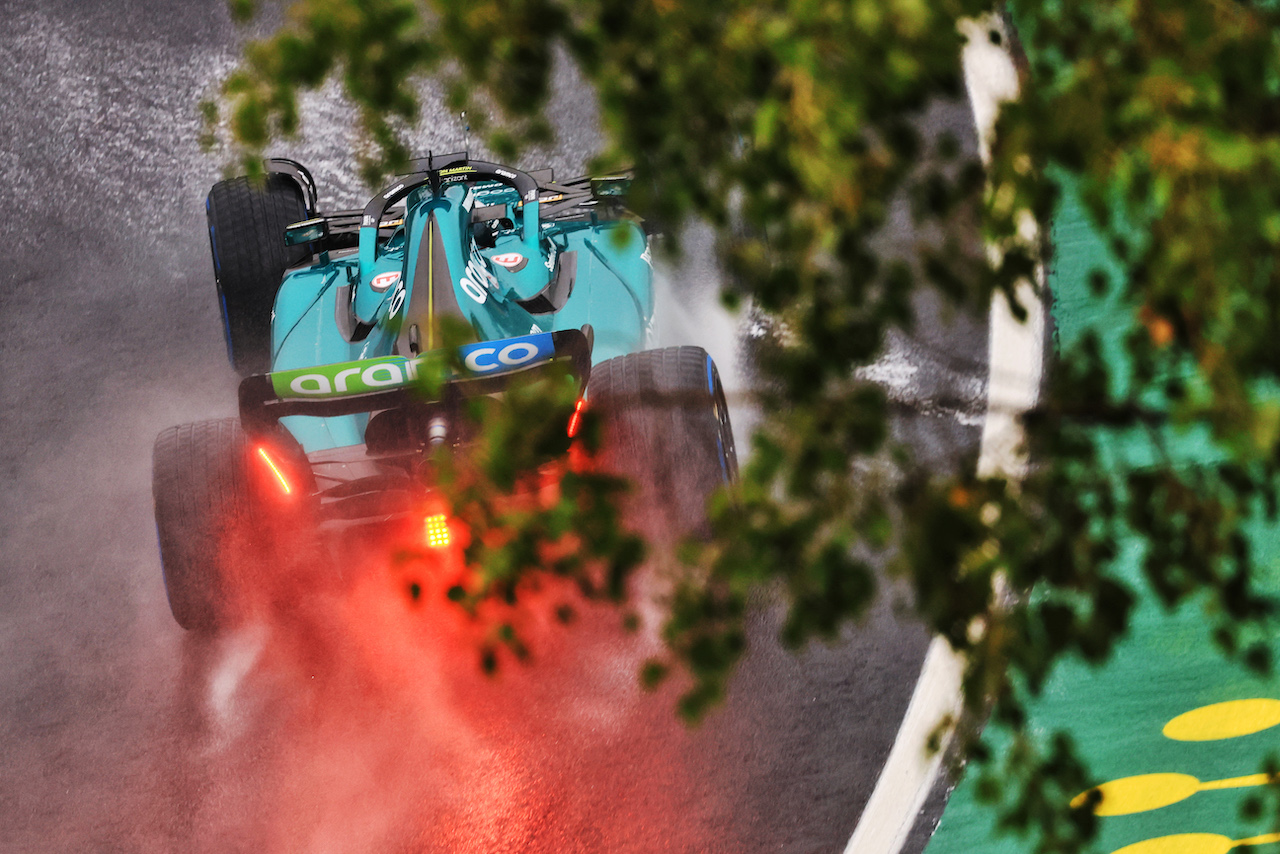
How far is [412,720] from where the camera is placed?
16.4ft

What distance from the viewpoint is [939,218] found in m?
1.79

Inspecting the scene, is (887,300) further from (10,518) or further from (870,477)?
(10,518)

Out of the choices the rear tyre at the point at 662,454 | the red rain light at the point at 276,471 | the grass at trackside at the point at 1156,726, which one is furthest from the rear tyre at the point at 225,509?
the grass at trackside at the point at 1156,726

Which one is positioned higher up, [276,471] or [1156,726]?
[276,471]

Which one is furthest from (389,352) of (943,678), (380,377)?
(943,678)

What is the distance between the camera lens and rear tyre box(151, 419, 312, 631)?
4453 mm

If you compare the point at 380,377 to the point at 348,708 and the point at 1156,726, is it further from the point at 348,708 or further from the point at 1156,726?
the point at 1156,726

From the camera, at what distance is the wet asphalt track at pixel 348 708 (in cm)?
475

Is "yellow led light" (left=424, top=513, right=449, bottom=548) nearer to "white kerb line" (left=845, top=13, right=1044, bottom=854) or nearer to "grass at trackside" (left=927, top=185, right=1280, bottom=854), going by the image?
"white kerb line" (left=845, top=13, right=1044, bottom=854)

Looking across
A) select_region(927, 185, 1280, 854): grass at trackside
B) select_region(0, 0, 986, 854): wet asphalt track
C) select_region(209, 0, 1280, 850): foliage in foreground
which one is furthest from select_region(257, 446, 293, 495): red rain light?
select_region(927, 185, 1280, 854): grass at trackside

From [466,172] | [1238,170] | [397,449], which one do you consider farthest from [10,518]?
[1238,170]

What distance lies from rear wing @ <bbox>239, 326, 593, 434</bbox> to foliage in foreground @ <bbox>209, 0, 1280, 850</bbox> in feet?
7.17

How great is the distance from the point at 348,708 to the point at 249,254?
8.16 feet

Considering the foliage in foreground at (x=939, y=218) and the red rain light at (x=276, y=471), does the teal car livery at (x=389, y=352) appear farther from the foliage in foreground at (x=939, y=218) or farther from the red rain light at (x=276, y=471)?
Result: the foliage in foreground at (x=939, y=218)
